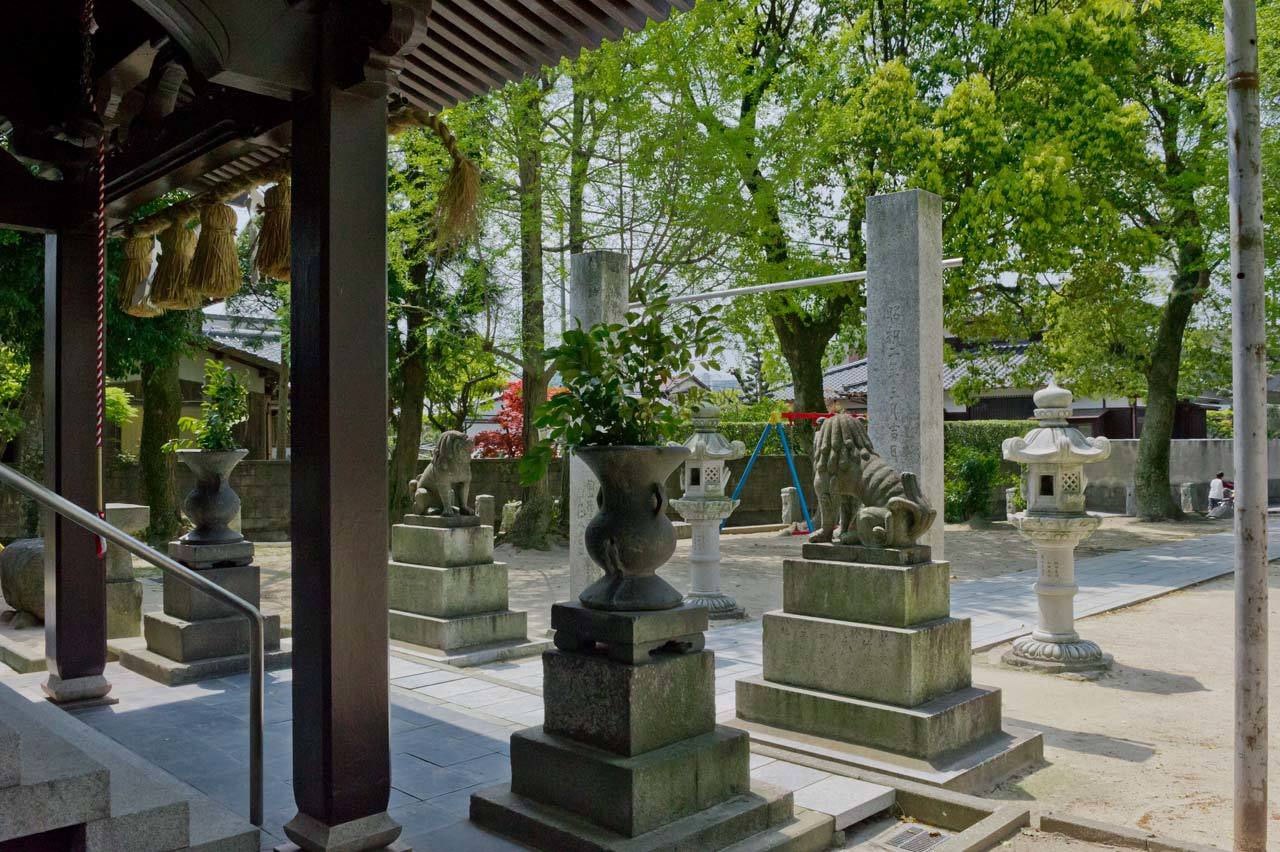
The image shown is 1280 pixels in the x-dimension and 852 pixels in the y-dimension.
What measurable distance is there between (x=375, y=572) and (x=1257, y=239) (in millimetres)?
3801

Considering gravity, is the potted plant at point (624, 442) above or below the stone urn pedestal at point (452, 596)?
above

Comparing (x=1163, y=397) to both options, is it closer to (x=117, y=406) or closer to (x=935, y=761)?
(x=935, y=761)

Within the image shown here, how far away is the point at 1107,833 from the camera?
4.41 meters

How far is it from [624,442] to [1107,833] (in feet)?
9.55

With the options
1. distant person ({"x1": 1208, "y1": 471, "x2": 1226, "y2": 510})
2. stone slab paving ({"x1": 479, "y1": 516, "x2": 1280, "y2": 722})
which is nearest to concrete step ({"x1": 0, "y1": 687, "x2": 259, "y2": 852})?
stone slab paving ({"x1": 479, "y1": 516, "x2": 1280, "y2": 722})

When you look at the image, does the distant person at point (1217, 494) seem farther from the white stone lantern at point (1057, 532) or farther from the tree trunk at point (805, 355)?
the white stone lantern at point (1057, 532)

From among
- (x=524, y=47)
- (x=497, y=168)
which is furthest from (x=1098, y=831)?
(x=497, y=168)

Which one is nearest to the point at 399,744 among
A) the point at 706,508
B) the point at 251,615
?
the point at 251,615

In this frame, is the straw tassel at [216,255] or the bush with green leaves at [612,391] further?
the straw tassel at [216,255]

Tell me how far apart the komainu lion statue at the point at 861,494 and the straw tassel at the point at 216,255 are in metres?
3.72

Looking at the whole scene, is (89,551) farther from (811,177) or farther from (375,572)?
(811,177)

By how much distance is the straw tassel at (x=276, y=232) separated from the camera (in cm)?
493

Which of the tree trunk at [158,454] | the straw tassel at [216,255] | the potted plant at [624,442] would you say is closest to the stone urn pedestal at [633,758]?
the potted plant at [624,442]

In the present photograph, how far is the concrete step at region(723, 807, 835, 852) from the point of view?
3867 millimetres
